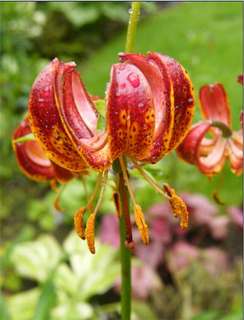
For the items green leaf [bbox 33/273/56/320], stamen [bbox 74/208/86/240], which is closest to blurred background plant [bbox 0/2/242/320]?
green leaf [bbox 33/273/56/320]

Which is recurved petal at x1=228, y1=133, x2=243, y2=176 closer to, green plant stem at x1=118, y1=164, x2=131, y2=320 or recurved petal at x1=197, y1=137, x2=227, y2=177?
recurved petal at x1=197, y1=137, x2=227, y2=177

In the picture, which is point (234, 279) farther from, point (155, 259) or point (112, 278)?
point (112, 278)

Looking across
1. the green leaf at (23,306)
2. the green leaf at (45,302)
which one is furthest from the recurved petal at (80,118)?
the green leaf at (23,306)

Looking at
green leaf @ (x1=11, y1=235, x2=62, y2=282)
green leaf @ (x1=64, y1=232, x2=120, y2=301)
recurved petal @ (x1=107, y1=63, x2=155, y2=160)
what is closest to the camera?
recurved petal @ (x1=107, y1=63, x2=155, y2=160)

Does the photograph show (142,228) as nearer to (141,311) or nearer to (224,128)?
(224,128)

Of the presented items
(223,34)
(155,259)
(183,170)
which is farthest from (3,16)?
(223,34)

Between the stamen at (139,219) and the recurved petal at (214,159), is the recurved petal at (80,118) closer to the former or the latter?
the stamen at (139,219)
